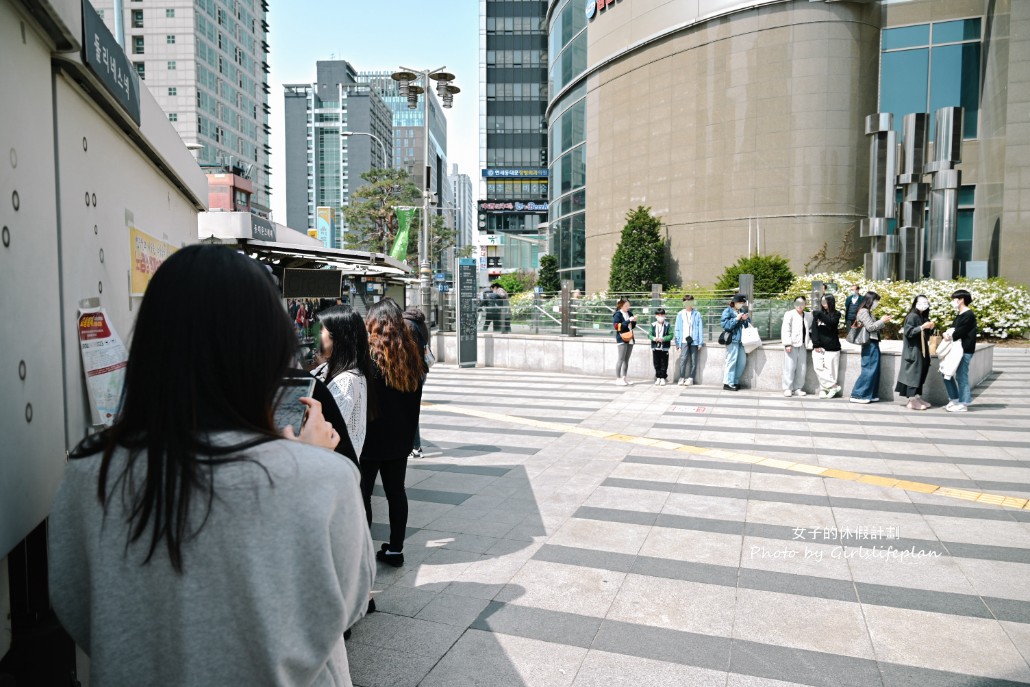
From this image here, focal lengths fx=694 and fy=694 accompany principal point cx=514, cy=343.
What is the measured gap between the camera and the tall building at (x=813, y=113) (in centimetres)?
2508

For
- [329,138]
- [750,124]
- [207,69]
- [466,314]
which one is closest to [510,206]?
[207,69]

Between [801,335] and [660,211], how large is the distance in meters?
19.1

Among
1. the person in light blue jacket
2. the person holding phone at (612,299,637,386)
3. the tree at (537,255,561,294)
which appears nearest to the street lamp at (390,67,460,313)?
the person holding phone at (612,299,637,386)

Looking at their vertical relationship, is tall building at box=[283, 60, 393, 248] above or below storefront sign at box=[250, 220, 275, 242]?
above

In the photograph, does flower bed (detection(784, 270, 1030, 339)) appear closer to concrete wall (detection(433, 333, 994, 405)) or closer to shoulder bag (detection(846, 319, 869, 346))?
concrete wall (detection(433, 333, 994, 405))

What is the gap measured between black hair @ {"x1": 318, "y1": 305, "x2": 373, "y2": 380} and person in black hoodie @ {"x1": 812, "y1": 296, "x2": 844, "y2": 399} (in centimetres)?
1059

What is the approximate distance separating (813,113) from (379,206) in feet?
96.1

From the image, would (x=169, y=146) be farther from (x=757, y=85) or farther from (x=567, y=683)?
(x=757, y=85)

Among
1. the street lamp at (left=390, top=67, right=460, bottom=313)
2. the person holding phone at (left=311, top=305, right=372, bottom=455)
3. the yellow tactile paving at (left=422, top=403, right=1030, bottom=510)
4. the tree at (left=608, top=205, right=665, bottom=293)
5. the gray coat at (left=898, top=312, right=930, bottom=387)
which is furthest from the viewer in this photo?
the tree at (left=608, top=205, right=665, bottom=293)

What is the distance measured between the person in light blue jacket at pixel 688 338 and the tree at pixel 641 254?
15275 mm

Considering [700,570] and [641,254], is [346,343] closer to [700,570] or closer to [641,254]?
[700,570]

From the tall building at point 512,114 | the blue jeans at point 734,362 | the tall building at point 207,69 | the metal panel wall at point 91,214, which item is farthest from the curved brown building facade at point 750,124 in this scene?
the tall building at point 512,114

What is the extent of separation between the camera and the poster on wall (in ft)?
9.52

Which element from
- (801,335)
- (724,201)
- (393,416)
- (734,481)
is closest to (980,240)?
(724,201)
